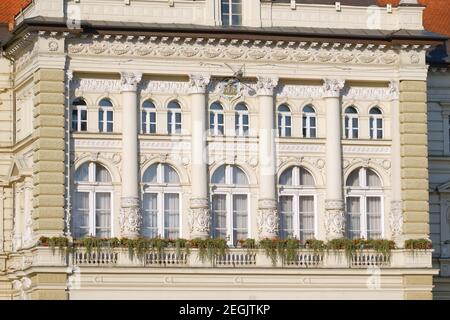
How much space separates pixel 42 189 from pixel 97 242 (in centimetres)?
248

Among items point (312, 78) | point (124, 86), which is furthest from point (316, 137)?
point (124, 86)

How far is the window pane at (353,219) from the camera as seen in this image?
212 ft

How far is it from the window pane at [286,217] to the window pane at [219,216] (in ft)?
6.40

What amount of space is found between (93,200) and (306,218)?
7331mm

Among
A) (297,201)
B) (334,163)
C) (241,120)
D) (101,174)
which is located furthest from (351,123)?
(101,174)

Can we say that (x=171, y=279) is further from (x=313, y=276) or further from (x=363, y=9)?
(x=363, y=9)

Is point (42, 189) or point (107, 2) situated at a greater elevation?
point (107, 2)

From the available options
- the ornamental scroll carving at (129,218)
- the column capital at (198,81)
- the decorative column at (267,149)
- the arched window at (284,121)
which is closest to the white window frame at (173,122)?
the column capital at (198,81)

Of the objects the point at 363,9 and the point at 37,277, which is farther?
the point at 363,9

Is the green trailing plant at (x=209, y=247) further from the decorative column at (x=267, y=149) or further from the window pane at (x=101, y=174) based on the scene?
the window pane at (x=101, y=174)

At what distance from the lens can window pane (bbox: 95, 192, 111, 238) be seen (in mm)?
62375

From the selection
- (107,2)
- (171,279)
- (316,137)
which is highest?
(107,2)

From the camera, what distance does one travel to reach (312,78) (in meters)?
64.3

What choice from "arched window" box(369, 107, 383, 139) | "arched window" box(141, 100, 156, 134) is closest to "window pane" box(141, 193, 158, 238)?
"arched window" box(141, 100, 156, 134)
